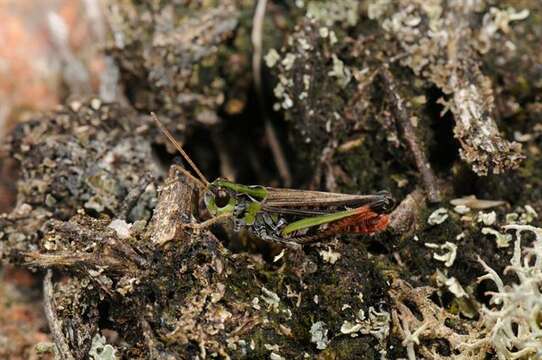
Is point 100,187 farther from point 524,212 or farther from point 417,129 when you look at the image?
point 524,212

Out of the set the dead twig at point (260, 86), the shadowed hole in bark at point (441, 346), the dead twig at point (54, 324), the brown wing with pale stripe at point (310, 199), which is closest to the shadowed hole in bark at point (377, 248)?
the brown wing with pale stripe at point (310, 199)

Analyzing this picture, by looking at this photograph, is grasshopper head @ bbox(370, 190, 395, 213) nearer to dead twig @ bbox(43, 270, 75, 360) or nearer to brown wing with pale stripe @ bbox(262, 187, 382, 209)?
brown wing with pale stripe @ bbox(262, 187, 382, 209)

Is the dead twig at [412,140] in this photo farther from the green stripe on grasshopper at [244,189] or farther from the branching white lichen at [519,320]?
the green stripe on grasshopper at [244,189]

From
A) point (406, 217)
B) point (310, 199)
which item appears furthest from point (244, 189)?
point (406, 217)

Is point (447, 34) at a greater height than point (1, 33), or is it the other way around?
point (1, 33)

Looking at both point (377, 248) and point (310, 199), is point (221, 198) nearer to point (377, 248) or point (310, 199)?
point (310, 199)

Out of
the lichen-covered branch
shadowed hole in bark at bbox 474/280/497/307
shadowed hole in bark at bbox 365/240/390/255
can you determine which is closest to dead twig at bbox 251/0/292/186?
the lichen-covered branch

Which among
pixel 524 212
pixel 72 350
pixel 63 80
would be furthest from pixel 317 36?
pixel 72 350
